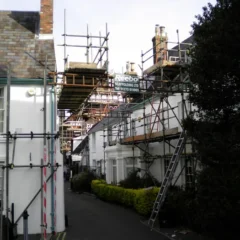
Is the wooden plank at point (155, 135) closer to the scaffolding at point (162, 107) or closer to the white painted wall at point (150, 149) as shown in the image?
the scaffolding at point (162, 107)

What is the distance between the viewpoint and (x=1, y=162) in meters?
12.1

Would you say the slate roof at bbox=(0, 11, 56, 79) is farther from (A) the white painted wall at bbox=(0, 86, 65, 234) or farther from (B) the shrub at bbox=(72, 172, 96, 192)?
(B) the shrub at bbox=(72, 172, 96, 192)

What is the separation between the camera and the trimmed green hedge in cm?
1480

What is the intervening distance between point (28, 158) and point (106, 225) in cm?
407

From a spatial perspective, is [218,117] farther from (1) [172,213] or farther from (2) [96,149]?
(2) [96,149]

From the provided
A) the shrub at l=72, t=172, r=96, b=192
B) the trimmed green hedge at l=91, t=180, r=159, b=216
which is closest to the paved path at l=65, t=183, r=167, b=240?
the trimmed green hedge at l=91, t=180, r=159, b=216

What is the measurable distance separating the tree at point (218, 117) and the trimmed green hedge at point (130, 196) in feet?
19.9

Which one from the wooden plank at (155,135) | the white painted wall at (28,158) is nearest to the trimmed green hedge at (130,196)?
the wooden plank at (155,135)

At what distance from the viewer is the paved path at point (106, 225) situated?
38.5ft

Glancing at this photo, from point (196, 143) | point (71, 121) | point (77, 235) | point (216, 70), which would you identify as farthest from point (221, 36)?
point (71, 121)

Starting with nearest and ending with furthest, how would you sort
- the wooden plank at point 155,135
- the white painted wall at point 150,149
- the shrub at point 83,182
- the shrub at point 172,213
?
the shrub at point 172,213
the wooden plank at point 155,135
the white painted wall at point 150,149
the shrub at point 83,182

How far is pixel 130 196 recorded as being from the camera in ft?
57.4

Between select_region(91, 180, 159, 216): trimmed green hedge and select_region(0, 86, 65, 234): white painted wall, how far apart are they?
395cm

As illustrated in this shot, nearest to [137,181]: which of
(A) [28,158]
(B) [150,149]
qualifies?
(B) [150,149]
